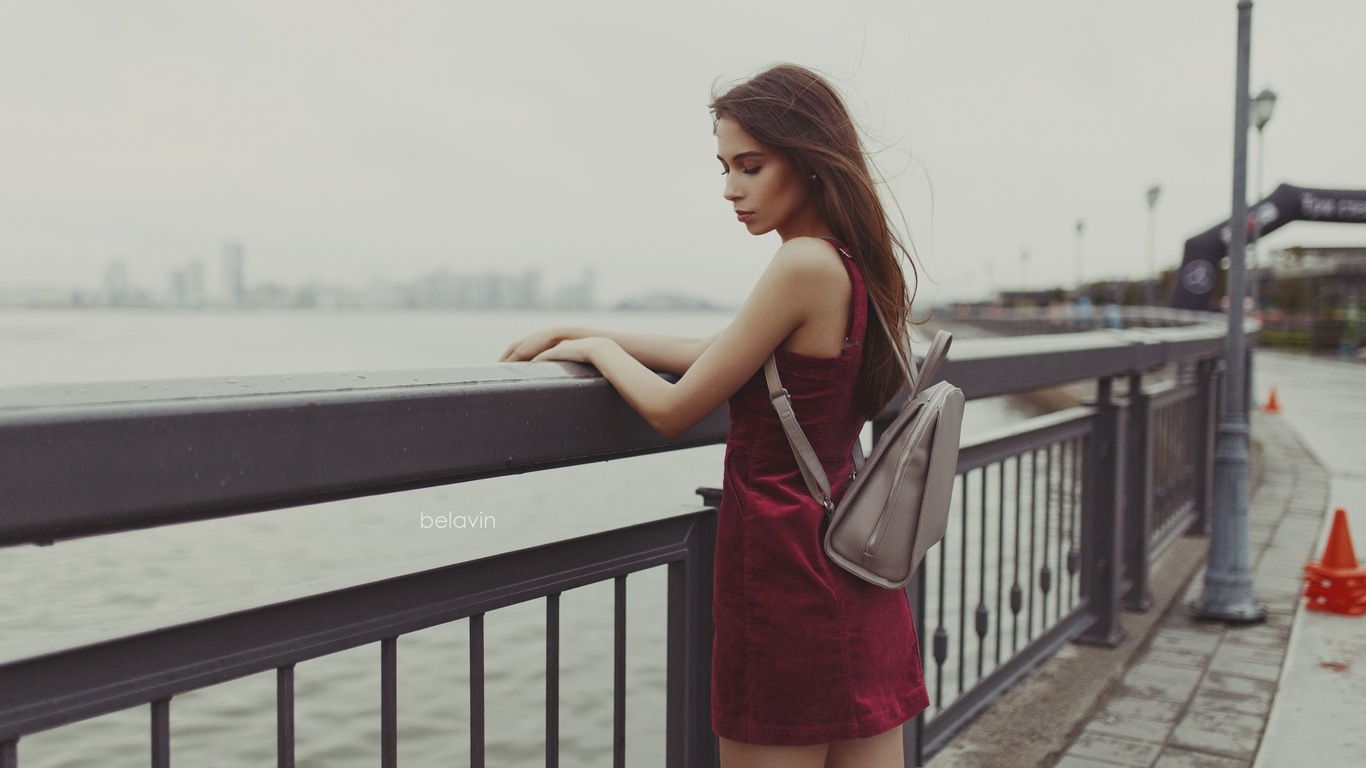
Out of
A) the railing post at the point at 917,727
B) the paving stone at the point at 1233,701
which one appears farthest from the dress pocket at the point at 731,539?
the paving stone at the point at 1233,701

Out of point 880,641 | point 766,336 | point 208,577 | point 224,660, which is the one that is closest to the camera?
point 224,660

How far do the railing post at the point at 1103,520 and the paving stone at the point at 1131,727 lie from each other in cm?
77

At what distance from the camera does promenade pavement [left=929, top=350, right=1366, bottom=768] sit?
140 inches

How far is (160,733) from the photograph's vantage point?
1.22 metres

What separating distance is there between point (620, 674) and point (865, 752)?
449 millimetres

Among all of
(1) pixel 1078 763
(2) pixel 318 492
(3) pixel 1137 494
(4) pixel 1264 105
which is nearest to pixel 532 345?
(2) pixel 318 492

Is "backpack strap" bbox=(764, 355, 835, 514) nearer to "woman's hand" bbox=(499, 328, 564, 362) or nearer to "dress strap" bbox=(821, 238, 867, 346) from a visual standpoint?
"dress strap" bbox=(821, 238, 867, 346)

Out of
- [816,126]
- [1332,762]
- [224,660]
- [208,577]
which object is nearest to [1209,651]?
[1332,762]

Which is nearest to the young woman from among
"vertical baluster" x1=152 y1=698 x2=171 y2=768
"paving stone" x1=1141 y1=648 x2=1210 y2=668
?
"vertical baluster" x1=152 y1=698 x2=171 y2=768

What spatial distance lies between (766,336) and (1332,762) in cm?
301

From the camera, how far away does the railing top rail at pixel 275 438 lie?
3.42 feet

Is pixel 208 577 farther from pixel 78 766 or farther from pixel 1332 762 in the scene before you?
pixel 1332 762

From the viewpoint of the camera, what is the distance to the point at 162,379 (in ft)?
3.87

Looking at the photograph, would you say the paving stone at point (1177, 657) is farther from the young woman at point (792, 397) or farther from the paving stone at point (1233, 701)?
the young woman at point (792, 397)
